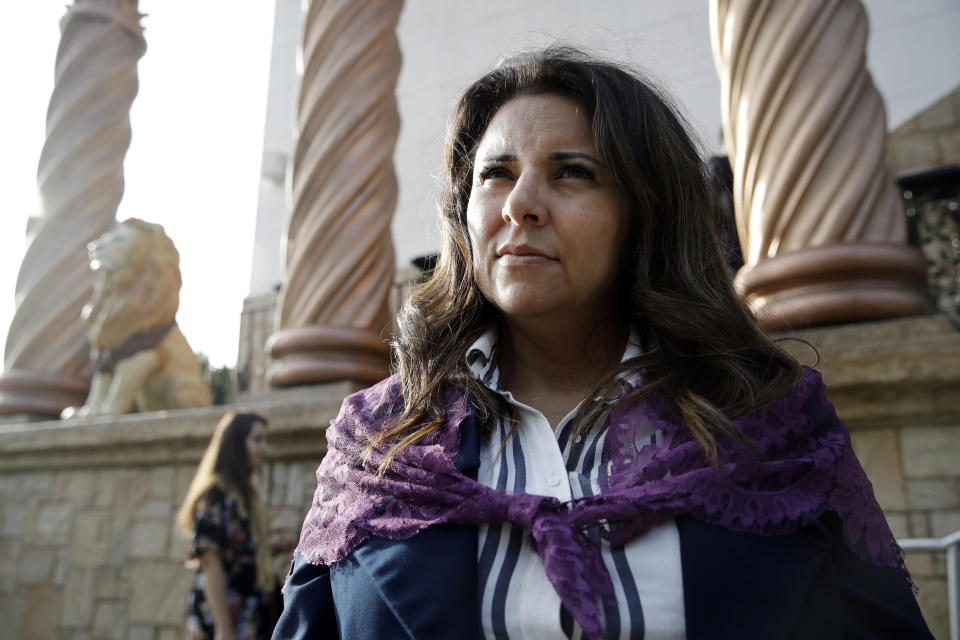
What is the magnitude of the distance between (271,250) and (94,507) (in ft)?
18.4

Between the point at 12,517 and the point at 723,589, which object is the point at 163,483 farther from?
the point at 723,589

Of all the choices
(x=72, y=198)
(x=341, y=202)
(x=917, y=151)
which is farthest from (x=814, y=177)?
(x=72, y=198)

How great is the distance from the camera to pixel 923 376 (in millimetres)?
2396

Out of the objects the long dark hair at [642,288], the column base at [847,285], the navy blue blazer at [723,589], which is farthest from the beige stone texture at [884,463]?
the navy blue blazer at [723,589]

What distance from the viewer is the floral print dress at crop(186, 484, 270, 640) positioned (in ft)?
10.4

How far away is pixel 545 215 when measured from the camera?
1.21 meters

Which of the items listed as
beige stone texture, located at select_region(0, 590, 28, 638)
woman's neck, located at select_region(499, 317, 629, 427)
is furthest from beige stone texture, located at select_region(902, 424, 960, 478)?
beige stone texture, located at select_region(0, 590, 28, 638)

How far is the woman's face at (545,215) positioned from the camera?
47.8 inches

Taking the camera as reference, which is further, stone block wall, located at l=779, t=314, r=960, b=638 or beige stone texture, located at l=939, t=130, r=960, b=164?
beige stone texture, located at l=939, t=130, r=960, b=164

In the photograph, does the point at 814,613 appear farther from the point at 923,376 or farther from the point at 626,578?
the point at 923,376

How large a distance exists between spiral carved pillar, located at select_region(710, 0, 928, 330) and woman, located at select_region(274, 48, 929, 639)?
5.05ft

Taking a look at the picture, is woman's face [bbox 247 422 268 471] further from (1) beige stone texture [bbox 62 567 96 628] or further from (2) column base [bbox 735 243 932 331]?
(2) column base [bbox 735 243 932 331]

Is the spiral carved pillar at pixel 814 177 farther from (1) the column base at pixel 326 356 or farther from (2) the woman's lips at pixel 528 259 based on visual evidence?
(1) the column base at pixel 326 356

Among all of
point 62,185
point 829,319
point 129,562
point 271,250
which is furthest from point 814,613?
point 271,250
